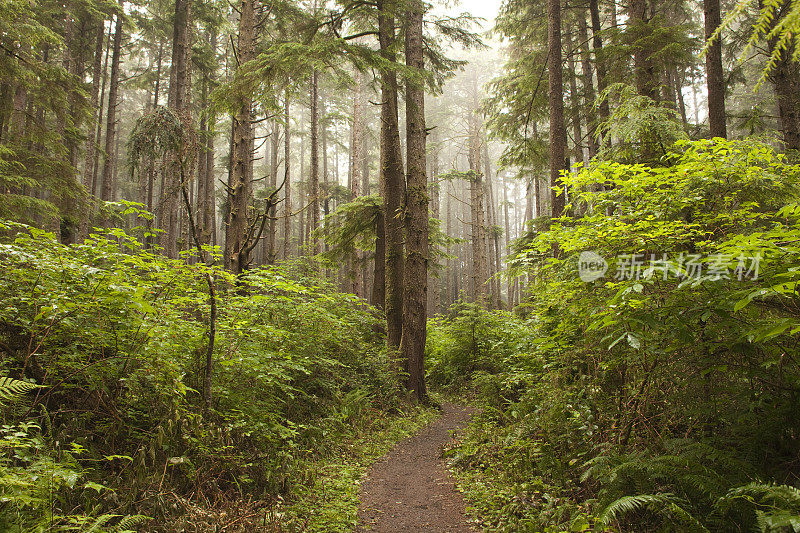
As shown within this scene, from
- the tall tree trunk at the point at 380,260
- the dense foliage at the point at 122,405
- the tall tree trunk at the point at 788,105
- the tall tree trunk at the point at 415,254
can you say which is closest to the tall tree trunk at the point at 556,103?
the tall tree trunk at the point at 415,254

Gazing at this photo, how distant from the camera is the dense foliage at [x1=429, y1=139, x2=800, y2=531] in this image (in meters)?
2.74

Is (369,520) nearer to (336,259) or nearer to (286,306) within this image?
(286,306)

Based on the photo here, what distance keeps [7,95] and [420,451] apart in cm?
1646

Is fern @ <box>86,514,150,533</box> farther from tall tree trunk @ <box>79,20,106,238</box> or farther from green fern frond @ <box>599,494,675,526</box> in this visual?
tall tree trunk @ <box>79,20,106,238</box>

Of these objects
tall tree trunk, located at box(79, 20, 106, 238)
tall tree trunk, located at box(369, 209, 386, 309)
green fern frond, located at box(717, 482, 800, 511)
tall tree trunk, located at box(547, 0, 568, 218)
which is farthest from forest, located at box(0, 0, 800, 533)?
tall tree trunk, located at box(79, 20, 106, 238)

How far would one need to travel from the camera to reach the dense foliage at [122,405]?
3.04 meters

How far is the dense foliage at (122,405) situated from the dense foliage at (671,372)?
2.75 metres

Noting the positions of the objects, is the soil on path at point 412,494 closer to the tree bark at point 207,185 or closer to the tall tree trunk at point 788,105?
the tree bark at point 207,185

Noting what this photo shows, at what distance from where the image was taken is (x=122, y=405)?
3922 millimetres

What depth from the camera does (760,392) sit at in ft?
10.2

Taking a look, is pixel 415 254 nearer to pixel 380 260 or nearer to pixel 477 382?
pixel 477 382

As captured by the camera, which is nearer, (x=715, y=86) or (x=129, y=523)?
(x=129, y=523)

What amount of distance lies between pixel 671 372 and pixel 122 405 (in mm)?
5231

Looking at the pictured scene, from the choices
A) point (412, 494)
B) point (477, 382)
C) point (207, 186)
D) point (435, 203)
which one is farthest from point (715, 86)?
point (435, 203)
